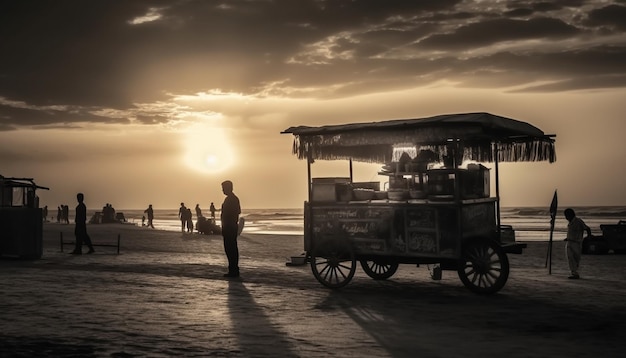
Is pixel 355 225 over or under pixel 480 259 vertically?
over

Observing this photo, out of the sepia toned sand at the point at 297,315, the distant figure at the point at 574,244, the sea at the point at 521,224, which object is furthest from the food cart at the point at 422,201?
the sea at the point at 521,224

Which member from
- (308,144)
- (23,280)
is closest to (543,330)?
(308,144)

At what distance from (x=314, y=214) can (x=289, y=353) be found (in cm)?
663

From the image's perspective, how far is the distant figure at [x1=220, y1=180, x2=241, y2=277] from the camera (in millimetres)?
15102

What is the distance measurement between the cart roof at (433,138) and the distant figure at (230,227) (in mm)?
2111

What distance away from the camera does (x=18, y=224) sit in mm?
19688

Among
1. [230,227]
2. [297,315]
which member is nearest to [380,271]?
[230,227]

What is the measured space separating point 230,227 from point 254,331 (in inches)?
275

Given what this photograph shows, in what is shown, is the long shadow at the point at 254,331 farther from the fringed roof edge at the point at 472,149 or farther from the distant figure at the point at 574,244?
the distant figure at the point at 574,244

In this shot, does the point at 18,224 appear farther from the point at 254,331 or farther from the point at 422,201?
the point at 254,331

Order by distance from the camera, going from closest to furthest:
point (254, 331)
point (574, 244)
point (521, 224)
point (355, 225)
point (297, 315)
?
1. point (254, 331)
2. point (297, 315)
3. point (355, 225)
4. point (574, 244)
5. point (521, 224)

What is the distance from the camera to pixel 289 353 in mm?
7141

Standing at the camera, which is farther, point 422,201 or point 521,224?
point 521,224

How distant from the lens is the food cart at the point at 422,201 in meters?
12.0
